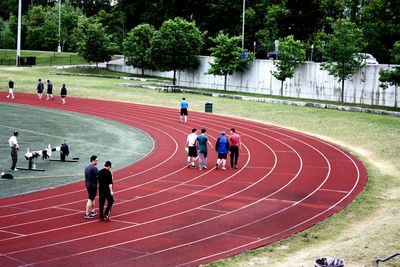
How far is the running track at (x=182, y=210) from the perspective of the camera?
14.8m

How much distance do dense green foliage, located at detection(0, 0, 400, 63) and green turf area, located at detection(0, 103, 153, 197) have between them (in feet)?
122

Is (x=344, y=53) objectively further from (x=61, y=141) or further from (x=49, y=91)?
(x=61, y=141)

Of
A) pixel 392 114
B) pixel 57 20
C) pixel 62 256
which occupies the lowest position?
pixel 62 256

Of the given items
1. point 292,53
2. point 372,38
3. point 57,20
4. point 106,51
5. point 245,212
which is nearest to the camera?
point 245,212

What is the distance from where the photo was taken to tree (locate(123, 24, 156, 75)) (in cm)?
7875

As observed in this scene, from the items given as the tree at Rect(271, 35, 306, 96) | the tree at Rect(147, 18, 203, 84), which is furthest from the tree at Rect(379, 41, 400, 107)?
the tree at Rect(147, 18, 203, 84)

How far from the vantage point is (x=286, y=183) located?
23.2m

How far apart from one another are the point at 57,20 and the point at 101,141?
249 feet

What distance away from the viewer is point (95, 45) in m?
81.0

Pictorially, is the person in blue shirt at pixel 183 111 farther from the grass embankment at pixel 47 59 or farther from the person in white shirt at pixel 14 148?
the grass embankment at pixel 47 59

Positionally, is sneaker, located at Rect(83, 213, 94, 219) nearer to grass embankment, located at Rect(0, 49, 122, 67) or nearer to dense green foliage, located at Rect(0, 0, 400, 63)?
dense green foliage, located at Rect(0, 0, 400, 63)

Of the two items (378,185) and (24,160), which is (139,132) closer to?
(24,160)

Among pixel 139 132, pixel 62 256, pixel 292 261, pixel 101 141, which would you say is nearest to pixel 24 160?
pixel 101 141

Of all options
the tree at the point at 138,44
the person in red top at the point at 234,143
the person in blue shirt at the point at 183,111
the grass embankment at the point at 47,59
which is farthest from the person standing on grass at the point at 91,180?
the grass embankment at the point at 47,59
